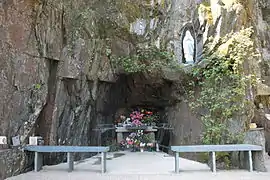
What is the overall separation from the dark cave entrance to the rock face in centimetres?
4

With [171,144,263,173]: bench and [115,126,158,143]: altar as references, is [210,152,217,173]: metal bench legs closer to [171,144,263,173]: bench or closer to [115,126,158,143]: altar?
[171,144,263,173]: bench

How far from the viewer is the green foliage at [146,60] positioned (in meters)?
6.74

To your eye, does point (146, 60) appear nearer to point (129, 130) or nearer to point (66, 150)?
point (129, 130)

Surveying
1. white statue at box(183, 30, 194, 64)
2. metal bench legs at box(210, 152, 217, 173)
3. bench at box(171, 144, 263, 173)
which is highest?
white statue at box(183, 30, 194, 64)

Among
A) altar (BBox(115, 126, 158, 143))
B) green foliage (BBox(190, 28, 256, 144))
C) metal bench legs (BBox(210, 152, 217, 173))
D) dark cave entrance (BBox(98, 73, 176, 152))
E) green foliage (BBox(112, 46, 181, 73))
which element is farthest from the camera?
dark cave entrance (BBox(98, 73, 176, 152))

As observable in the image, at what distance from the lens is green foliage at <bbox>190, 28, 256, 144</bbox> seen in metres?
5.21

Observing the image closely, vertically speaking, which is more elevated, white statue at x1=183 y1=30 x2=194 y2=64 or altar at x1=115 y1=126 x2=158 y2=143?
white statue at x1=183 y1=30 x2=194 y2=64

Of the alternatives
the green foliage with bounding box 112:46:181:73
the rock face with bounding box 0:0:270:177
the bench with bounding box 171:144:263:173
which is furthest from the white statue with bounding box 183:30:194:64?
the bench with bounding box 171:144:263:173

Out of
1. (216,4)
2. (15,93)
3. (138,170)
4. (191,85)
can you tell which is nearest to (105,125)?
(191,85)

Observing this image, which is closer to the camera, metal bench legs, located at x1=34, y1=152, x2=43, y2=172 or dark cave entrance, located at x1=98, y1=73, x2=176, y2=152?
metal bench legs, located at x1=34, y1=152, x2=43, y2=172

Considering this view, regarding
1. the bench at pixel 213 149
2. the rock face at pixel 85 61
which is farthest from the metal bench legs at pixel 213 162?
the rock face at pixel 85 61

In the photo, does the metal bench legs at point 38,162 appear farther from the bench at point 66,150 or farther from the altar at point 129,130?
the altar at point 129,130

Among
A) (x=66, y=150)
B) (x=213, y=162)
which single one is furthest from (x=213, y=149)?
(x=66, y=150)

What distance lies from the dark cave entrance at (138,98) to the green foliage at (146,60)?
533 mm
